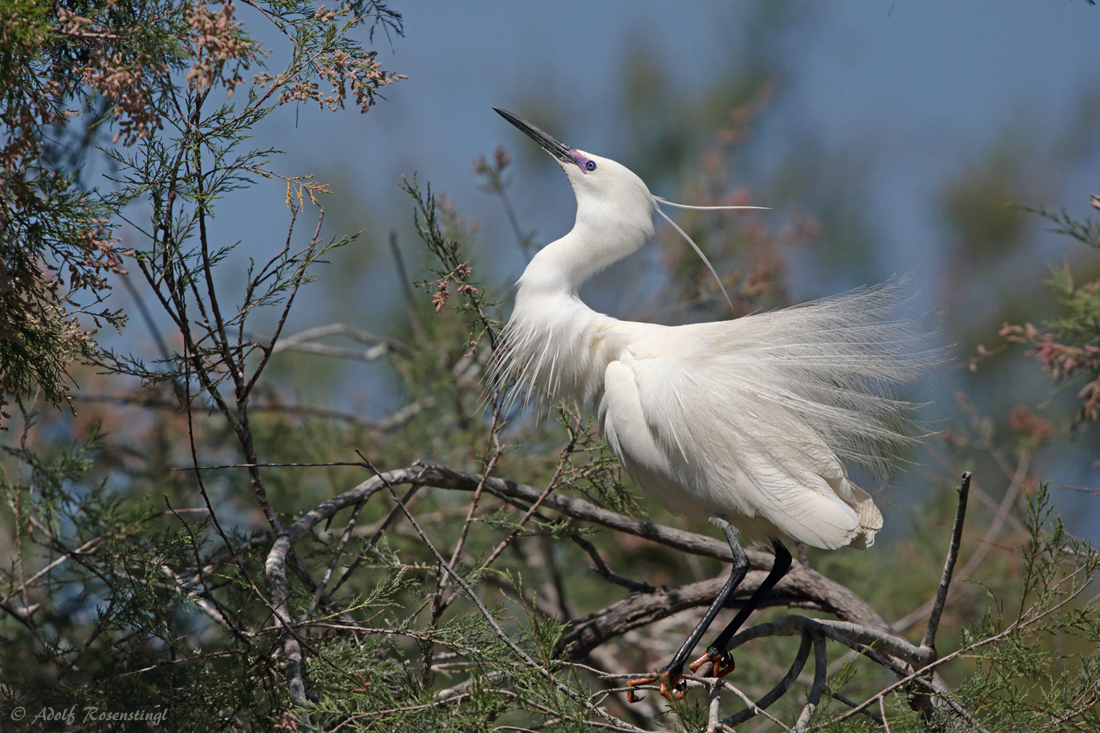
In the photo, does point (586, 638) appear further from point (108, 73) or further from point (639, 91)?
point (639, 91)

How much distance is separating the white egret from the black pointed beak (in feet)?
0.55

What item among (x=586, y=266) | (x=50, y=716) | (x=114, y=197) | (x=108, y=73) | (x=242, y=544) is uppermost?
(x=108, y=73)

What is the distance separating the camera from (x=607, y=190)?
269cm

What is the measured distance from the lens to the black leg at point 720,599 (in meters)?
2.20

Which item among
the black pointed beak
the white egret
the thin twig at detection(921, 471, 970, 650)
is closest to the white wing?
the white egret

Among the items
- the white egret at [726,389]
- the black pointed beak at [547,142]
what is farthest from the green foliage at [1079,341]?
the black pointed beak at [547,142]

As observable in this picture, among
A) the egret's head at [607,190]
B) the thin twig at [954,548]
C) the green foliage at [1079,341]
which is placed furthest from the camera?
the egret's head at [607,190]

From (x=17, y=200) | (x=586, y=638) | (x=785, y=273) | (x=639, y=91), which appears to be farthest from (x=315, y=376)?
(x=639, y=91)

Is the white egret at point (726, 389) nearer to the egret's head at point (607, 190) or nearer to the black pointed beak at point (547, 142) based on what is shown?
the egret's head at point (607, 190)

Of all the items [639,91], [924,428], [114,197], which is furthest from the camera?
[639,91]

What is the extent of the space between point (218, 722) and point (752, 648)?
2.73 m

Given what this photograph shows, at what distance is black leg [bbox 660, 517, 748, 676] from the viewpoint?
7.23 ft

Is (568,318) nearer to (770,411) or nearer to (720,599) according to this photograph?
(770,411)

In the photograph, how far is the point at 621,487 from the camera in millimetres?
2510
